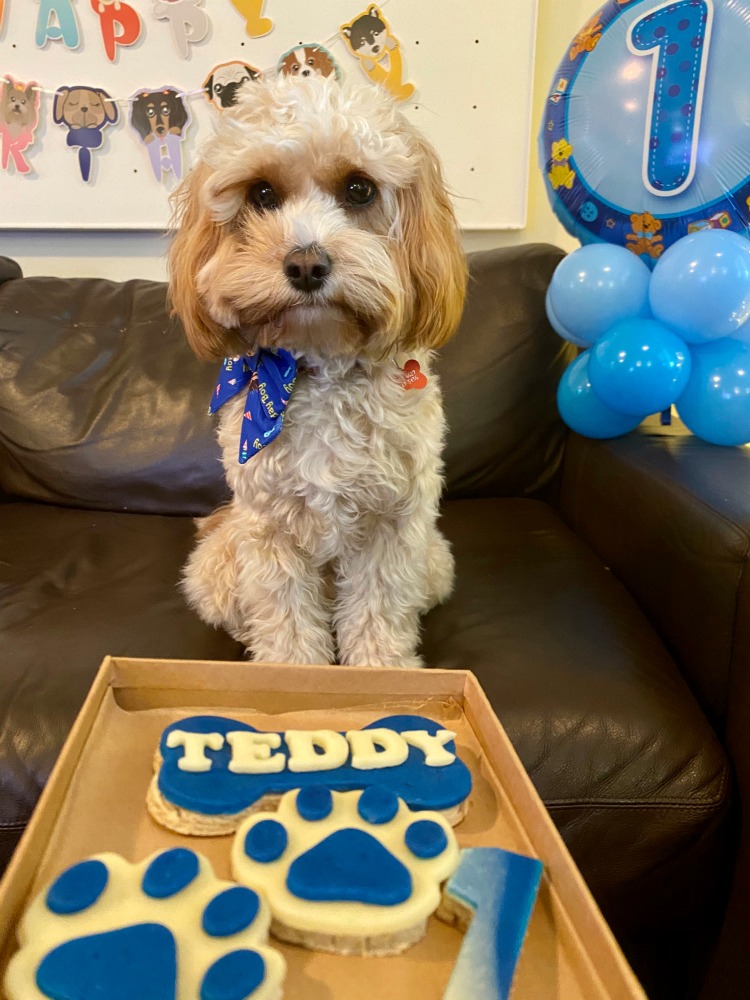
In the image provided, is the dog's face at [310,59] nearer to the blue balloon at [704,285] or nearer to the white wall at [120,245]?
the white wall at [120,245]

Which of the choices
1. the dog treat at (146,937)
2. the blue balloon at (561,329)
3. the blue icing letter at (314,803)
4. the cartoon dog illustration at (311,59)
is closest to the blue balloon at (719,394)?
the blue balloon at (561,329)

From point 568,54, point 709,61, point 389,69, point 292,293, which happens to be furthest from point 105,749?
point 389,69

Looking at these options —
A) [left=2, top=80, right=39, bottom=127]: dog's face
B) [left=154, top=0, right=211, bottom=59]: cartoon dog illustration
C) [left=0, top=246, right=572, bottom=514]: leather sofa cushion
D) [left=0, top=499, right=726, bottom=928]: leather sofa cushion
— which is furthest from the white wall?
[left=0, top=499, right=726, bottom=928]: leather sofa cushion

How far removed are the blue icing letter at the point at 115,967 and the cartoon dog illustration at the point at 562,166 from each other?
1.70 meters

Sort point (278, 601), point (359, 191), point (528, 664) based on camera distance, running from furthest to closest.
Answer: point (278, 601)
point (528, 664)
point (359, 191)

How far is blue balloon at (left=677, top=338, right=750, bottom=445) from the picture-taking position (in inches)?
55.6

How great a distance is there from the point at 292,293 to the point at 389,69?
1.58 m

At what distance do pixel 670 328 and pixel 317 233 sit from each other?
89cm

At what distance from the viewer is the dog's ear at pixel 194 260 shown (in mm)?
1086

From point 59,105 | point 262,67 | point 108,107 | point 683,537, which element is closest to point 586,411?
point 683,537

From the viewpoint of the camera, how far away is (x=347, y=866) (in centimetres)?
59

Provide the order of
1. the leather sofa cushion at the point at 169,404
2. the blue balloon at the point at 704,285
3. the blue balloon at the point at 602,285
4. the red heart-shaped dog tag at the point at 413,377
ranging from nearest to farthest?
the red heart-shaped dog tag at the point at 413,377 → the blue balloon at the point at 704,285 → the blue balloon at the point at 602,285 → the leather sofa cushion at the point at 169,404

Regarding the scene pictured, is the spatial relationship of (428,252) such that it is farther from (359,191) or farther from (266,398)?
(266,398)

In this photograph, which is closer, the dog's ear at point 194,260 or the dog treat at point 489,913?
the dog treat at point 489,913
